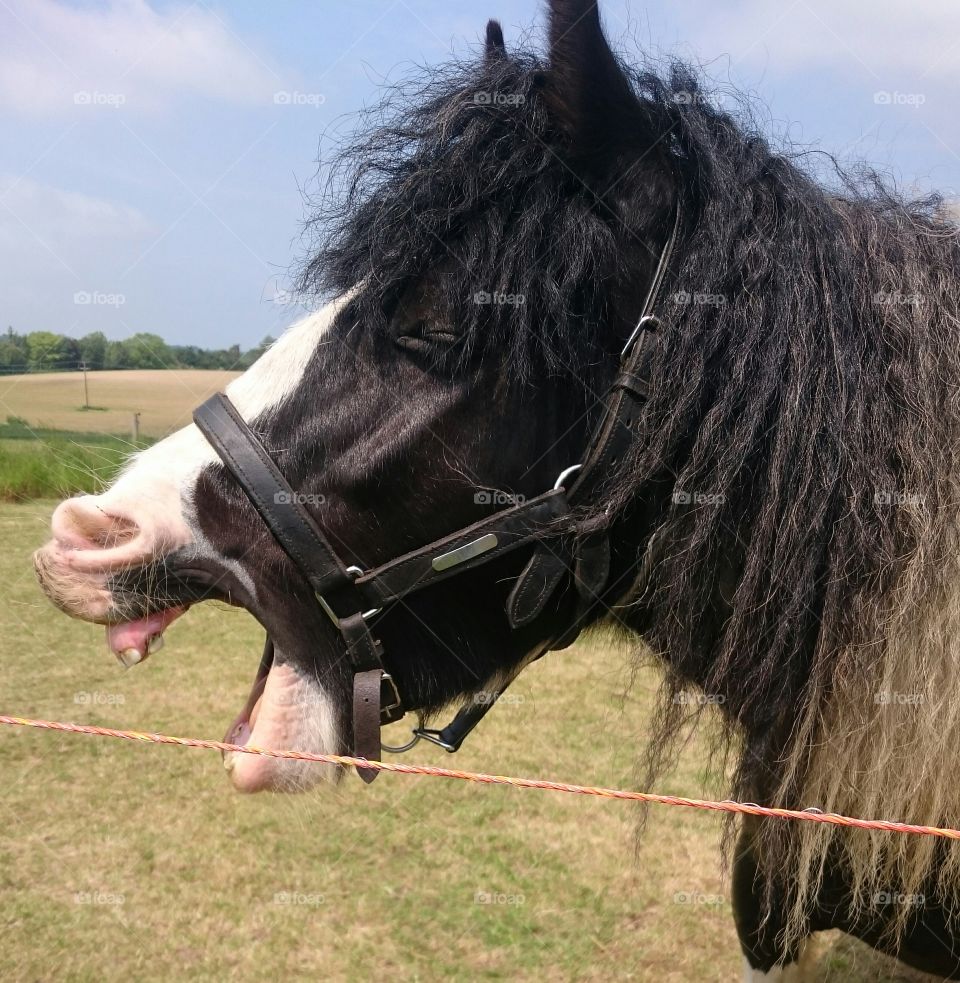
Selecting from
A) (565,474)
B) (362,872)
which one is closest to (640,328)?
(565,474)

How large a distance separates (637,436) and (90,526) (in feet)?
3.27

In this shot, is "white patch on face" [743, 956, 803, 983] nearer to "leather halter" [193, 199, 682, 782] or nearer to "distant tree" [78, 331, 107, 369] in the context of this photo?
"leather halter" [193, 199, 682, 782]

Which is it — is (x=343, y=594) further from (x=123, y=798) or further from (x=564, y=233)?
(x=123, y=798)

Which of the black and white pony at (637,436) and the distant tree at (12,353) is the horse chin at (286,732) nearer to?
the black and white pony at (637,436)

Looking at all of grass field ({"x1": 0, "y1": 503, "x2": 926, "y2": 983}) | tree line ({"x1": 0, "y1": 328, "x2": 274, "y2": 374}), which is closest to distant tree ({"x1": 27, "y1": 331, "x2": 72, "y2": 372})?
tree line ({"x1": 0, "y1": 328, "x2": 274, "y2": 374})

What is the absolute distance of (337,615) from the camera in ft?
5.16

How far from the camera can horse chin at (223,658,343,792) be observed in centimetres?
159

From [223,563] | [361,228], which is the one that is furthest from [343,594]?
[361,228]

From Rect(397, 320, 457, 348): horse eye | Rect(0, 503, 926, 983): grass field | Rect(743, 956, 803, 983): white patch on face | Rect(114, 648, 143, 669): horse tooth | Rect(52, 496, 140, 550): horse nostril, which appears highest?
Rect(397, 320, 457, 348): horse eye

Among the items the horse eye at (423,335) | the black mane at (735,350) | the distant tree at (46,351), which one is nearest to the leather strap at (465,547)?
the black mane at (735,350)

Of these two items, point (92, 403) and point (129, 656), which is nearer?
point (129, 656)

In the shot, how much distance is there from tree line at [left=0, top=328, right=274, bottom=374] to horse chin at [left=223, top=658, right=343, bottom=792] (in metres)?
1.42

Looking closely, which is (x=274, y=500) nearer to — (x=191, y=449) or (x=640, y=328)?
(x=191, y=449)

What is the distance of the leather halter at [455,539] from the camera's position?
1470mm
